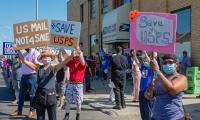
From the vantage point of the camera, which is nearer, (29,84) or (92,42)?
(29,84)

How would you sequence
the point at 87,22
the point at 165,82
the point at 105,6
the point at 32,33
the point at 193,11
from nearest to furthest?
the point at 165,82 → the point at 32,33 → the point at 193,11 → the point at 105,6 → the point at 87,22

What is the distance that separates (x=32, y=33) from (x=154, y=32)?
370 cm

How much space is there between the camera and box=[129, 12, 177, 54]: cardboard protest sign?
626 centimetres

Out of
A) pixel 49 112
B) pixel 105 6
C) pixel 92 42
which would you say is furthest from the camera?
pixel 92 42

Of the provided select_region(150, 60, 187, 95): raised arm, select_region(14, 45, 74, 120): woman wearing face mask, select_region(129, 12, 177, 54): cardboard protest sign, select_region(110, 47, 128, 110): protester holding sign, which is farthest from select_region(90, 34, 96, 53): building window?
select_region(150, 60, 187, 95): raised arm

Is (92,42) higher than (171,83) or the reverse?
higher

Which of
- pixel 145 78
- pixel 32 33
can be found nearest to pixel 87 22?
pixel 32 33

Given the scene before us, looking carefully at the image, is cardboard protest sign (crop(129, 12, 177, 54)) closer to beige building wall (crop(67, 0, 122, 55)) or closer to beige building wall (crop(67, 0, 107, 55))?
beige building wall (crop(67, 0, 122, 55))

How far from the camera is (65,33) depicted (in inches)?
386

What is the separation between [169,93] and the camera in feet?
17.9

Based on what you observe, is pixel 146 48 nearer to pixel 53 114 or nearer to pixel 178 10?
pixel 53 114

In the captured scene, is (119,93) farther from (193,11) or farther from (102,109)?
(193,11)

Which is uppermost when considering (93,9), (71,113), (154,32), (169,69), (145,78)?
(93,9)

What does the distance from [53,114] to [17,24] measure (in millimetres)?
2644
